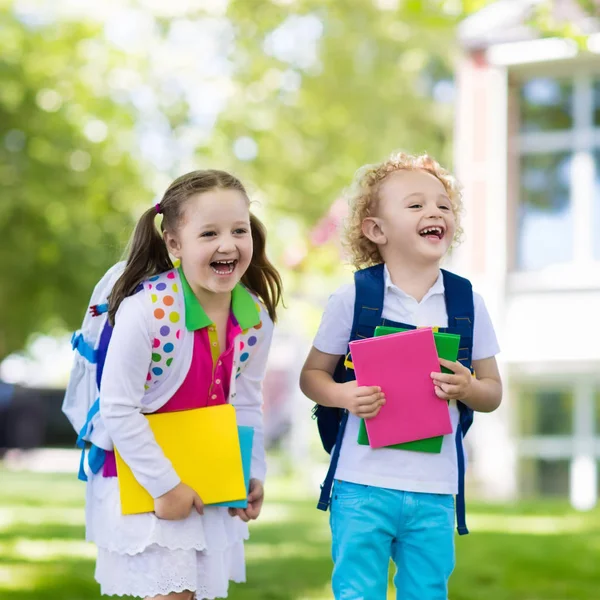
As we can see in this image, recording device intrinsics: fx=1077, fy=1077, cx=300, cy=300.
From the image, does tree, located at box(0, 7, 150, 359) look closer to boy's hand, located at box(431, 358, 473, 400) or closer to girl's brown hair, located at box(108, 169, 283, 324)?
girl's brown hair, located at box(108, 169, 283, 324)

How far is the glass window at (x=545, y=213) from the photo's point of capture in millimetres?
12375

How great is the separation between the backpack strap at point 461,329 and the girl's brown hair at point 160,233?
0.50m

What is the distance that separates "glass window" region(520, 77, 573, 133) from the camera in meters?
12.3

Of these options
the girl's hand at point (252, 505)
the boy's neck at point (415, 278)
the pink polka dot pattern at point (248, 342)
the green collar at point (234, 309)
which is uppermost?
the boy's neck at point (415, 278)

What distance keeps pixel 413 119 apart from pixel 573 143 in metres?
5.62

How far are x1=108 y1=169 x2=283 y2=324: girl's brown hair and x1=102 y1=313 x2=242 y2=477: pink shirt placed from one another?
0.72 ft

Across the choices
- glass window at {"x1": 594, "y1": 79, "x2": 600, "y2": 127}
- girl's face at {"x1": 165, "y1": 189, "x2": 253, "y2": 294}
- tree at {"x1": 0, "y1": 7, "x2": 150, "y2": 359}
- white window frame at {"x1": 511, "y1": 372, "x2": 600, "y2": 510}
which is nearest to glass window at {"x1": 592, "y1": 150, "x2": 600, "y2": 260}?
glass window at {"x1": 594, "y1": 79, "x2": 600, "y2": 127}

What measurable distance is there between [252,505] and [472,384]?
2.22 ft

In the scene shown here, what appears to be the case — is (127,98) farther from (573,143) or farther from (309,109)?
(573,143)

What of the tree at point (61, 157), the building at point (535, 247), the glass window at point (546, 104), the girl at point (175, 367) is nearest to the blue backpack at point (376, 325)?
the girl at point (175, 367)

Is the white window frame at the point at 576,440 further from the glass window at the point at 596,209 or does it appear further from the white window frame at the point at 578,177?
the glass window at the point at 596,209

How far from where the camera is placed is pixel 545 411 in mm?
12492

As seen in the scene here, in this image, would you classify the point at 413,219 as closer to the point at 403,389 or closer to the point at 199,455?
the point at 403,389

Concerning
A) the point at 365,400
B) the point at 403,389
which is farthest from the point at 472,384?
the point at 365,400
